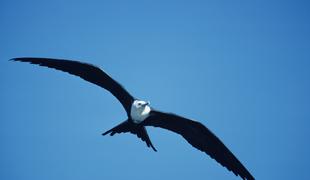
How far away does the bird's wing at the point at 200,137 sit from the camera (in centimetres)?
895

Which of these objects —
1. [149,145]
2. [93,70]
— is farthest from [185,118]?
[93,70]

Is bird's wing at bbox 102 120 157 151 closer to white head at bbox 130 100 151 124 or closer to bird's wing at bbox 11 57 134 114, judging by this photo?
white head at bbox 130 100 151 124

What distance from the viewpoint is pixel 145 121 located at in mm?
9602

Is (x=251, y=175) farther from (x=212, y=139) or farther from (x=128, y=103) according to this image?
(x=128, y=103)

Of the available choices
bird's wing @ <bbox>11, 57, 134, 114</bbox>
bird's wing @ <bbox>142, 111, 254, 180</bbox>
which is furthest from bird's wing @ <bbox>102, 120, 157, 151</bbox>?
Result: bird's wing @ <bbox>11, 57, 134, 114</bbox>

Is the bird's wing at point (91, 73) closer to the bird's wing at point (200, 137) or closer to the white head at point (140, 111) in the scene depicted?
the white head at point (140, 111)

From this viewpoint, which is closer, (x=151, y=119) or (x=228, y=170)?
(x=228, y=170)

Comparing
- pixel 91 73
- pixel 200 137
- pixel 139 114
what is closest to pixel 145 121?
pixel 139 114

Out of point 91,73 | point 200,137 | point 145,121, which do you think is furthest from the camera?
point 91,73

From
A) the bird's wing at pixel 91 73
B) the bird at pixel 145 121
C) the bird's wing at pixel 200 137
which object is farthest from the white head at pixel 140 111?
the bird's wing at pixel 91 73

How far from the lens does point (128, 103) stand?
9.80 metres

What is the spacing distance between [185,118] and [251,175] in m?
1.97

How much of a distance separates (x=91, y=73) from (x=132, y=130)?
5.89 ft

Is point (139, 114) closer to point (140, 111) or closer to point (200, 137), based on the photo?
point (140, 111)
